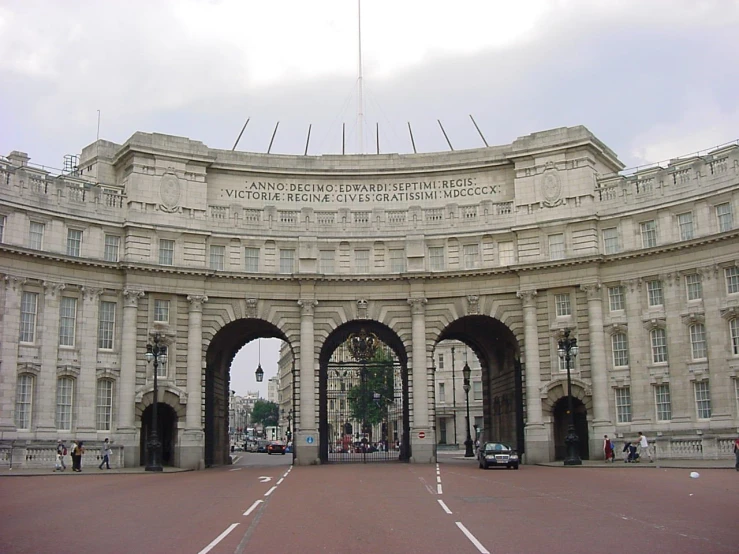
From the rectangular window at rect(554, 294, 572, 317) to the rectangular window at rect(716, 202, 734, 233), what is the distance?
34.4 feet

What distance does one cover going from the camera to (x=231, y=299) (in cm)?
5791

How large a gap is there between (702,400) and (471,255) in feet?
56.6

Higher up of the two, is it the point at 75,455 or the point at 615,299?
the point at 615,299

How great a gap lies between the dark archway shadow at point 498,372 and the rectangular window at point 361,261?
7300 millimetres

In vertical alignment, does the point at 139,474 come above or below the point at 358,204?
below

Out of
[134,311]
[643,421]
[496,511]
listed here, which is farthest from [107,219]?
[496,511]

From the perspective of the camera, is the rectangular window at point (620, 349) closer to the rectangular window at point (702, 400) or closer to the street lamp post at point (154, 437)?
the rectangular window at point (702, 400)

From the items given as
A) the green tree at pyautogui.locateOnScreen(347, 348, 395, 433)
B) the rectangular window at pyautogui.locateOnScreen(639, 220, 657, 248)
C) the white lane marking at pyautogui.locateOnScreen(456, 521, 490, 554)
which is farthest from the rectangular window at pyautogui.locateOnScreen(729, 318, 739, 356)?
the green tree at pyautogui.locateOnScreen(347, 348, 395, 433)

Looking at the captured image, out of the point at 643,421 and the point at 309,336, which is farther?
the point at 309,336

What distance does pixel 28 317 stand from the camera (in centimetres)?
5081

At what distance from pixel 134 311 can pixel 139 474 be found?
40.8 feet

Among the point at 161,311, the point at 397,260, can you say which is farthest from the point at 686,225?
the point at 161,311

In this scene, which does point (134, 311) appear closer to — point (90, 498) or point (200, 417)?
point (200, 417)

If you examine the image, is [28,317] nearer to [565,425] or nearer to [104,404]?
[104,404]
